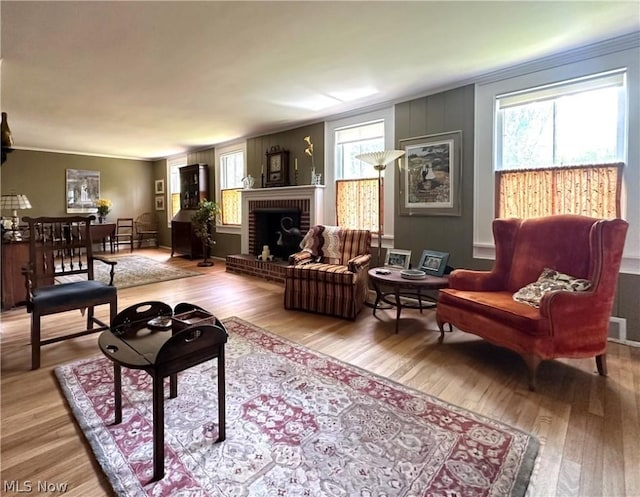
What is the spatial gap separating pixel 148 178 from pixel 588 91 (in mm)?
9839

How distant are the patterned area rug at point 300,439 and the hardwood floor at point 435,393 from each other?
0.09m

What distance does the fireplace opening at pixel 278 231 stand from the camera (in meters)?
5.40

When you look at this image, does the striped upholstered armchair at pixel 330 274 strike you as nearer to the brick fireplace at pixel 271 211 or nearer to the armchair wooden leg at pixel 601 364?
the brick fireplace at pixel 271 211

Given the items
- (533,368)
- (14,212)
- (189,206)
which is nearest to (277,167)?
(189,206)

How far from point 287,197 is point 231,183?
7.07 ft

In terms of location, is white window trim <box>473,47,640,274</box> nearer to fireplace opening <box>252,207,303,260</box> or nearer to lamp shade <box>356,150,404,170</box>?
lamp shade <box>356,150,404,170</box>

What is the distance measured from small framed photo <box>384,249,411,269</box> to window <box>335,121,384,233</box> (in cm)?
73

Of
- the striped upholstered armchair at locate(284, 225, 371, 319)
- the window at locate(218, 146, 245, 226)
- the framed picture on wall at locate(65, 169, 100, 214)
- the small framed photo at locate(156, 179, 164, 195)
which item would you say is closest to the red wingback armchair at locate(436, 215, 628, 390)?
the striped upholstered armchair at locate(284, 225, 371, 319)

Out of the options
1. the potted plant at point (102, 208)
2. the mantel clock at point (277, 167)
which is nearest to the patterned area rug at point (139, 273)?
the mantel clock at point (277, 167)

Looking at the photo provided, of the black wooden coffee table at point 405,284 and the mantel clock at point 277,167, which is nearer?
the black wooden coffee table at point 405,284

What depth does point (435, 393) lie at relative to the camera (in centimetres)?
214

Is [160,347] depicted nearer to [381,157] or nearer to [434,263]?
[434,263]

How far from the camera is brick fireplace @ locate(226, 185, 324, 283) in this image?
5.04 metres

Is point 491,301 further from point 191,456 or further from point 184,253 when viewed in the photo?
point 184,253
